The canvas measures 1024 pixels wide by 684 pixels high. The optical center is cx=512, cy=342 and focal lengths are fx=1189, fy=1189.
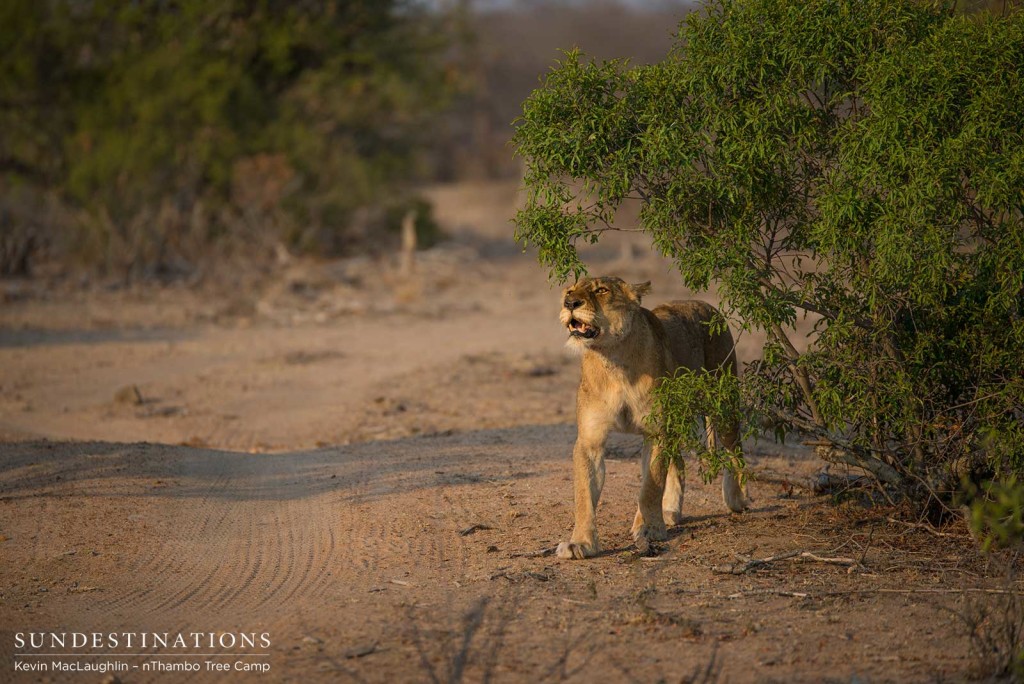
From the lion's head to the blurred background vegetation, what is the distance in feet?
52.1

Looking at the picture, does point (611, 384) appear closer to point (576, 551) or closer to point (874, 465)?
point (576, 551)

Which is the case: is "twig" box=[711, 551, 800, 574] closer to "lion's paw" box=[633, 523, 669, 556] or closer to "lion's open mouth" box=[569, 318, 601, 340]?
"lion's paw" box=[633, 523, 669, 556]

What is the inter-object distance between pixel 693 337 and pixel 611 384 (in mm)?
1048

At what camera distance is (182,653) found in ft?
17.3

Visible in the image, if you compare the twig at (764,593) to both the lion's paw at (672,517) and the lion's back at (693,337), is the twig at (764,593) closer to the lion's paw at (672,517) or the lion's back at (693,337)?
the lion's paw at (672,517)

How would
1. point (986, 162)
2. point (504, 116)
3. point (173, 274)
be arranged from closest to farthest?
point (986, 162)
point (173, 274)
point (504, 116)

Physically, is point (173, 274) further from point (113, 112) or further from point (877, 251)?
point (877, 251)

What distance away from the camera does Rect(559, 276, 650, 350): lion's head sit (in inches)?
250

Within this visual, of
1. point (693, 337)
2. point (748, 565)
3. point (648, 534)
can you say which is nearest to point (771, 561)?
point (748, 565)

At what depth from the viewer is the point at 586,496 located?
21.4ft

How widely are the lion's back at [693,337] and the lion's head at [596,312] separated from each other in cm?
61

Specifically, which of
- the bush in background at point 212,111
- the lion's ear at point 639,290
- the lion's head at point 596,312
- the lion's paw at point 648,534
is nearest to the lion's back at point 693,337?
the lion's ear at point 639,290

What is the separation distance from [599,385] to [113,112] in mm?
20794

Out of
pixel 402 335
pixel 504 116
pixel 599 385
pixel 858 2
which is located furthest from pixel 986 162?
pixel 504 116
